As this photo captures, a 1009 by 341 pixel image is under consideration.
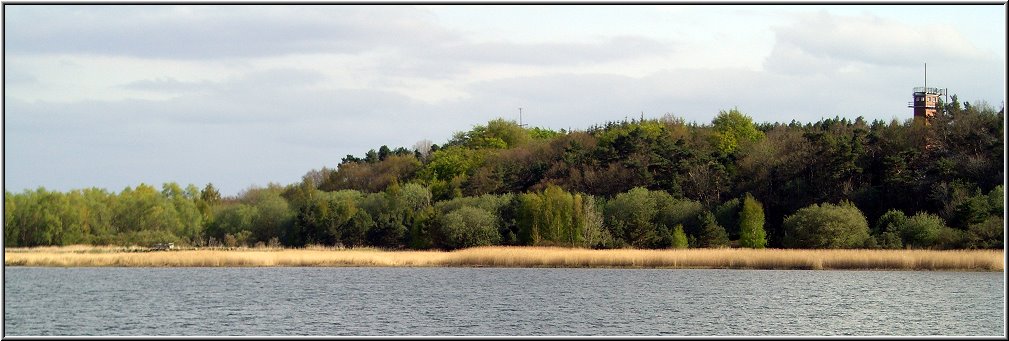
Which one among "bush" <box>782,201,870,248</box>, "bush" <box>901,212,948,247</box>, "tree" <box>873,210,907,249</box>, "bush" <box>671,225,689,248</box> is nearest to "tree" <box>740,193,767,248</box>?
"bush" <box>782,201,870,248</box>

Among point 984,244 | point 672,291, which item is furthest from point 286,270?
point 984,244

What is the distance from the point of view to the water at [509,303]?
27.2 metres

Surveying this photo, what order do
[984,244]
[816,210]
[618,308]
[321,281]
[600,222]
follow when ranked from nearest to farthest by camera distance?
[618,308] → [321,281] → [984,244] → [816,210] → [600,222]

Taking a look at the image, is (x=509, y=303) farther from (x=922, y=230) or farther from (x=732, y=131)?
(x=732, y=131)

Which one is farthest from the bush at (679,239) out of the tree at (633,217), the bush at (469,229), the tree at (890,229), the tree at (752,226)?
the bush at (469,229)

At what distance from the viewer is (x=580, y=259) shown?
51.6 meters

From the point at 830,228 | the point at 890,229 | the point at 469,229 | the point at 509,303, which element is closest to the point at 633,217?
the point at 469,229

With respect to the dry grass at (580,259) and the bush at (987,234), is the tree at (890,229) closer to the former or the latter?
the bush at (987,234)

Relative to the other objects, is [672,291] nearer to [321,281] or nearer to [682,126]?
[321,281]

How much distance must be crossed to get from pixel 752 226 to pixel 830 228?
15.8 ft

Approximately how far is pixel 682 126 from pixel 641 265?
32.6m

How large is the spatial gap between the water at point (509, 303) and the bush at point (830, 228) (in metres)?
7.43

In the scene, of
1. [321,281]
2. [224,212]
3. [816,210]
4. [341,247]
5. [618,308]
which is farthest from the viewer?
[224,212]

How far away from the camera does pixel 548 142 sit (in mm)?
82375
